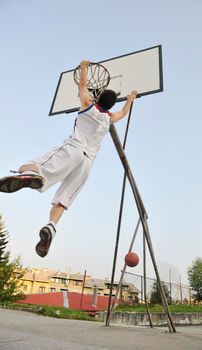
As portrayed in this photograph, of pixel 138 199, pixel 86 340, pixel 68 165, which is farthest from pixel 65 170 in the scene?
pixel 138 199

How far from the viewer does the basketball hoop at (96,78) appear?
4777mm

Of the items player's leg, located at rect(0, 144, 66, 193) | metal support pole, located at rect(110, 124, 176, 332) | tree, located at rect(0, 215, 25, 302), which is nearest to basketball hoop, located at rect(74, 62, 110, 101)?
metal support pole, located at rect(110, 124, 176, 332)

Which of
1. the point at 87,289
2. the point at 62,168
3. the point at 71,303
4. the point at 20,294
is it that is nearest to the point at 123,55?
the point at 62,168

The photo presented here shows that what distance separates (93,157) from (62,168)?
49cm

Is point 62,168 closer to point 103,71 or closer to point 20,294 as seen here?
point 103,71

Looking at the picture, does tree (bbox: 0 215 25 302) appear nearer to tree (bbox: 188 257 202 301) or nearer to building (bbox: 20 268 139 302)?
tree (bbox: 188 257 202 301)

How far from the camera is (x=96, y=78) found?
511cm

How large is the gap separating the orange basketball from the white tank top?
2.38 meters

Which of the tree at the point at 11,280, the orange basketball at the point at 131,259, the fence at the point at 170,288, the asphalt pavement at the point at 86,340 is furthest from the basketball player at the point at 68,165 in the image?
the tree at the point at 11,280

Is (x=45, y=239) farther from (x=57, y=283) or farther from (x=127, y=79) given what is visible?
(x=57, y=283)

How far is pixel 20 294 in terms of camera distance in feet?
67.1

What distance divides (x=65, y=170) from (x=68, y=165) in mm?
63

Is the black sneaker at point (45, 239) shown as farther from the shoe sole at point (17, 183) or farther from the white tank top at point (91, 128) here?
the white tank top at point (91, 128)

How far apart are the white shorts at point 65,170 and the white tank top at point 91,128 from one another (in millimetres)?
174
